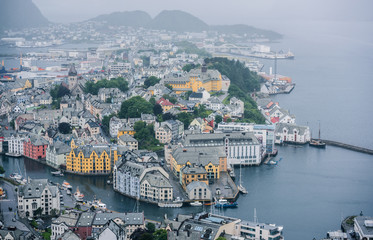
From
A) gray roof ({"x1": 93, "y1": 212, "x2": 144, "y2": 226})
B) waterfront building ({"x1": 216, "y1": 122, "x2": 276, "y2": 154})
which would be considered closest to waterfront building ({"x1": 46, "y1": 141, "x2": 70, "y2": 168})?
waterfront building ({"x1": 216, "y1": 122, "x2": 276, "y2": 154})

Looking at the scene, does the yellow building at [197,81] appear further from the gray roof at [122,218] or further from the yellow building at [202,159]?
the gray roof at [122,218]

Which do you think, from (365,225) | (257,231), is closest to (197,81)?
(365,225)

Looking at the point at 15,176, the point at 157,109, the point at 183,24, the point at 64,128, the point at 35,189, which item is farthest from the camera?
the point at 183,24

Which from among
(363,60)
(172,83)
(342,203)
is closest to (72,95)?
(172,83)

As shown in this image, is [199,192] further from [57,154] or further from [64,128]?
[64,128]

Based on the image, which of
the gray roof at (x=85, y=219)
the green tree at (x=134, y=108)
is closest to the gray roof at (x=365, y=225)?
the gray roof at (x=85, y=219)

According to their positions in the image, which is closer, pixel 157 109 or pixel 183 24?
pixel 157 109
